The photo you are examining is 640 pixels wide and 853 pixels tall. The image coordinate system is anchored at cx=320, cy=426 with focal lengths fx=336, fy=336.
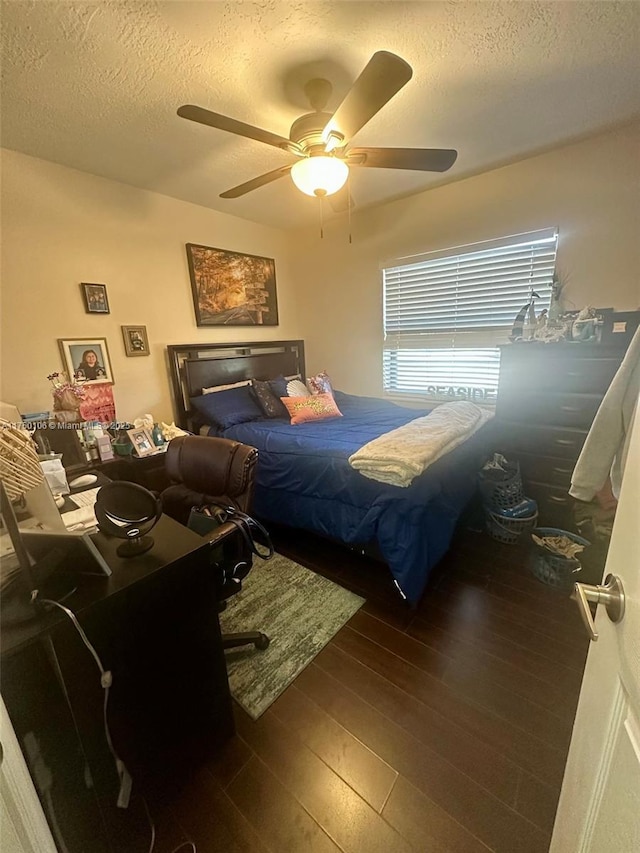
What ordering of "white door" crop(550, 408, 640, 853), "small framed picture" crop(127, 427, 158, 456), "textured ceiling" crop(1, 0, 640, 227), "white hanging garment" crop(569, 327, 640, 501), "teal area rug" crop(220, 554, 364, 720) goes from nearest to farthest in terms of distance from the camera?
"white door" crop(550, 408, 640, 853), "white hanging garment" crop(569, 327, 640, 501), "textured ceiling" crop(1, 0, 640, 227), "teal area rug" crop(220, 554, 364, 720), "small framed picture" crop(127, 427, 158, 456)

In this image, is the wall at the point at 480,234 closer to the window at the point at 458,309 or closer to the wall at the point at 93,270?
the window at the point at 458,309

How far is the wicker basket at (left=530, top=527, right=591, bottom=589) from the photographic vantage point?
5.96ft

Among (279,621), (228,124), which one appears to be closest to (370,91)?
(228,124)

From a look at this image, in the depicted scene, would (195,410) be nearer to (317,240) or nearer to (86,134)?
(86,134)

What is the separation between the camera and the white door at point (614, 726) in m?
0.45

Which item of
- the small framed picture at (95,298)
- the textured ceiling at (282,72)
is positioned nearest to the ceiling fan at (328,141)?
the textured ceiling at (282,72)

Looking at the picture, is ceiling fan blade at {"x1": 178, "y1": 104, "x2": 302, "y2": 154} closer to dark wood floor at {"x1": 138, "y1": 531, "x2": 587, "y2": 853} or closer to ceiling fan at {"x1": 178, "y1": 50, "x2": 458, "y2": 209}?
ceiling fan at {"x1": 178, "y1": 50, "x2": 458, "y2": 209}

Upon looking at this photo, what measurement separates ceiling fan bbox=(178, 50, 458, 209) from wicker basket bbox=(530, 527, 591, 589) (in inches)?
84.0

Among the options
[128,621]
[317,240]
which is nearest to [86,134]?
[317,240]

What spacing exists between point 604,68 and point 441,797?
10.0 feet

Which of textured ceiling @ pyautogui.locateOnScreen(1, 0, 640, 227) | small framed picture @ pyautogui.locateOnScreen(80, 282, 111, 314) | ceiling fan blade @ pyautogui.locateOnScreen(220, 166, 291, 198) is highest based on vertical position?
textured ceiling @ pyautogui.locateOnScreen(1, 0, 640, 227)

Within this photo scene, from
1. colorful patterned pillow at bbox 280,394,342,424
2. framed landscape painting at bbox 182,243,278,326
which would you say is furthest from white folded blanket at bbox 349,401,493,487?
framed landscape painting at bbox 182,243,278,326

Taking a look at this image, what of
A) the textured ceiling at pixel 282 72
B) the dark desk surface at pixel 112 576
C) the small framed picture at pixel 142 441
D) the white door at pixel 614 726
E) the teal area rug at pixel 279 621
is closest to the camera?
the white door at pixel 614 726

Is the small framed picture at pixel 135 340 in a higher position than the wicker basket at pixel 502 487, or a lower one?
higher
